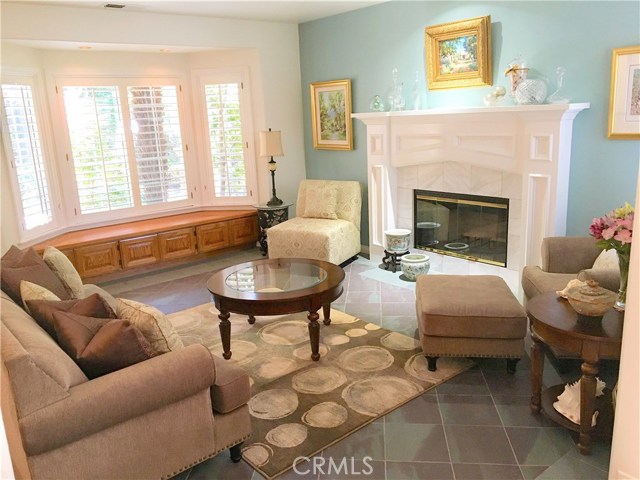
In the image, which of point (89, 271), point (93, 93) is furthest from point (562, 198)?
point (93, 93)

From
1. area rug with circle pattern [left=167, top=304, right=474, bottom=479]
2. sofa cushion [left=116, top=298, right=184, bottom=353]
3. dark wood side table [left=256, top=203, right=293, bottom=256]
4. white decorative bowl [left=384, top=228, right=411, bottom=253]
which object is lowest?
area rug with circle pattern [left=167, top=304, right=474, bottom=479]

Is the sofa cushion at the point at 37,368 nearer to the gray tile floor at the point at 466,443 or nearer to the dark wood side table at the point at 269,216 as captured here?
the gray tile floor at the point at 466,443

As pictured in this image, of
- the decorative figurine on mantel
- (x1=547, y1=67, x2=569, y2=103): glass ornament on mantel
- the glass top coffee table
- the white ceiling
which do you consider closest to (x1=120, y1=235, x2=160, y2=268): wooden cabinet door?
the glass top coffee table

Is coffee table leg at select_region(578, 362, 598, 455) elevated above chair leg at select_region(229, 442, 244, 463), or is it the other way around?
coffee table leg at select_region(578, 362, 598, 455)

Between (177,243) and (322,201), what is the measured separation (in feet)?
5.73

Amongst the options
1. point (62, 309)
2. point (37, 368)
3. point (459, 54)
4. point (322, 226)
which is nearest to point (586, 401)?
point (37, 368)

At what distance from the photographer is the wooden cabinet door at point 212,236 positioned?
620 cm

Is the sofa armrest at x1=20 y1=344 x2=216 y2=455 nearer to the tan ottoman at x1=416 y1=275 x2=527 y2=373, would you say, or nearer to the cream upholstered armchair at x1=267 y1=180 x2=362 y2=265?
the tan ottoman at x1=416 y1=275 x2=527 y2=373

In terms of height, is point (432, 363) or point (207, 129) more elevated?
point (207, 129)

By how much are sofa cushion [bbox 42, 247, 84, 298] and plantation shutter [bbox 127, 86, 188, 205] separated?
2.81 meters

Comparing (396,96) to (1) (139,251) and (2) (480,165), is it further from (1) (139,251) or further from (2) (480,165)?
(1) (139,251)

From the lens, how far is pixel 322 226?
558 centimetres

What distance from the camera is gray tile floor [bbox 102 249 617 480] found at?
249 centimetres

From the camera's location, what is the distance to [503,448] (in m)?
2.62
